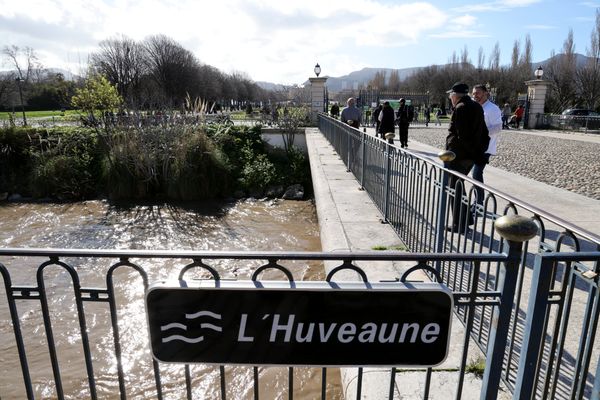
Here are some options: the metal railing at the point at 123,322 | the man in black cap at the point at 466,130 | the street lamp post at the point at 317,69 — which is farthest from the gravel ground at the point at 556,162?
the street lamp post at the point at 317,69

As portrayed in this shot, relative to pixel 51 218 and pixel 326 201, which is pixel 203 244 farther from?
pixel 51 218

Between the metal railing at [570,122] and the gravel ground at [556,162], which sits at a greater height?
the metal railing at [570,122]

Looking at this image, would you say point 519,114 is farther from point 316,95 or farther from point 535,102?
point 316,95

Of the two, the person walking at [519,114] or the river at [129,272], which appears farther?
the person walking at [519,114]

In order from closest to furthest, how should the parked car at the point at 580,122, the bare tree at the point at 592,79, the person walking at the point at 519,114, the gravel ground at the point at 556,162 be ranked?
1. the gravel ground at the point at 556,162
2. the parked car at the point at 580,122
3. the person walking at the point at 519,114
4. the bare tree at the point at 592,79

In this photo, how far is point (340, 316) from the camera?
1.82 m

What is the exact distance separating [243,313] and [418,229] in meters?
3.34

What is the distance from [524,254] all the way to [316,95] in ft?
75.1

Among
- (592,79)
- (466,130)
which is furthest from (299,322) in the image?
(592,79)

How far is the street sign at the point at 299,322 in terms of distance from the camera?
1.79 m

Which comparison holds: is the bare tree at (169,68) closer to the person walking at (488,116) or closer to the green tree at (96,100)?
the green tree at (96,100)

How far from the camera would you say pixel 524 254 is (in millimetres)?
2434

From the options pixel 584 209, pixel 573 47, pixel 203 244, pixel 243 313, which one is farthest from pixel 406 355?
pixel 573 47

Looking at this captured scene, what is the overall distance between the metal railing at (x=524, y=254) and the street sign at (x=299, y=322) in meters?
0.38
